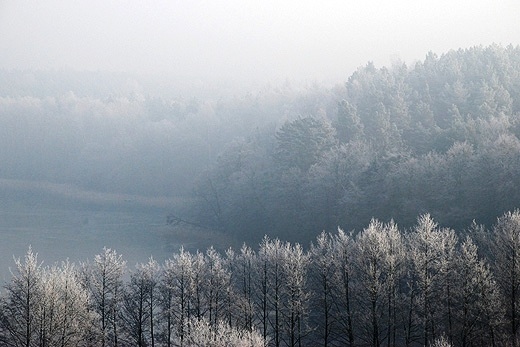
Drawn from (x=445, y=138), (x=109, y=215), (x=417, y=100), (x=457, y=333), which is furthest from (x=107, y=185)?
(x=457, y=333)

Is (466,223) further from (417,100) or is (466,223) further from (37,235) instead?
(37,235)

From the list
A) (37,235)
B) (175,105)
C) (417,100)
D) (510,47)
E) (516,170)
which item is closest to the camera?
(516,170)

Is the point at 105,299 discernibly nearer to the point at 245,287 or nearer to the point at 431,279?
the point at 245,287

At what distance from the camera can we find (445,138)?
80.4m

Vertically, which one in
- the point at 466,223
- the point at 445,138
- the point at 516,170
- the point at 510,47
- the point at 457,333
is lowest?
the point at 457,333

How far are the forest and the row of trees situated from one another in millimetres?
184

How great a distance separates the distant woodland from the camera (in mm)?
66250

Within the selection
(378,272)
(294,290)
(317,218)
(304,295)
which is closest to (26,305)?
(294,290)

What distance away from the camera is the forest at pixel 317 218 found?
37.6 meters

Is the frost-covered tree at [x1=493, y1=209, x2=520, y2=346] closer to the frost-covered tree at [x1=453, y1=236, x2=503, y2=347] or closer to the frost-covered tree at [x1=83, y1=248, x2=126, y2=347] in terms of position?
the frost-covered tree at [x1=453, y1=236, x2=503, y2=347]

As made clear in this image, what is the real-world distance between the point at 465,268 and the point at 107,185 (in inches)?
5005

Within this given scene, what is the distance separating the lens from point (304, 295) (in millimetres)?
41750

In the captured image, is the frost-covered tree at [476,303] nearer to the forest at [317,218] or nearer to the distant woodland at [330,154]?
the forest at [317,218]

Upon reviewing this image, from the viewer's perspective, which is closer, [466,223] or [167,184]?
[466,223]
